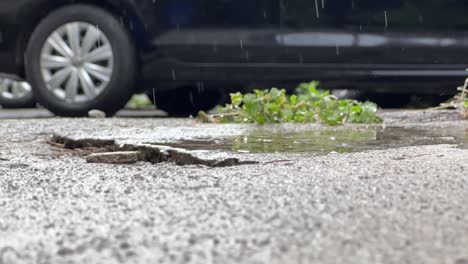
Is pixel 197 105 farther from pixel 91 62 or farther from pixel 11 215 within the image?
pixel 11 215

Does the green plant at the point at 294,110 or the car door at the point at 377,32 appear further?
the car door at the point at 377,32

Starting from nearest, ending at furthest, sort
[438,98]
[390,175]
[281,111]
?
[390,175] → [281,111] → [438,98]

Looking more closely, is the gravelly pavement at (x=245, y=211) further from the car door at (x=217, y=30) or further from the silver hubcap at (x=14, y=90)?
the silver hubcap at (x=14, y=90)

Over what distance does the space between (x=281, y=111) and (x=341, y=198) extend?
7.73ft

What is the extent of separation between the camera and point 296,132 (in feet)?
11.2

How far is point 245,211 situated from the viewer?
5.16 ft

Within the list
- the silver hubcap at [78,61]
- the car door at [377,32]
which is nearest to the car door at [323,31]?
the car door at [377,32]

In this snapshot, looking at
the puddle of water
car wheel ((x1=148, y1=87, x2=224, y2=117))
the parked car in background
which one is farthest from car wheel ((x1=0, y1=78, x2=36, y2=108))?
the puddle of water

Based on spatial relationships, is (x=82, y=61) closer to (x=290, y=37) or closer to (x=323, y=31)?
(x=290, y=37)

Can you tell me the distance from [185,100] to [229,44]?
3.82 feet

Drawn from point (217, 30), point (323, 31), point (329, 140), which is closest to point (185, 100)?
point (217, 30)

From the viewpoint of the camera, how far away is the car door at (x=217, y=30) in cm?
490

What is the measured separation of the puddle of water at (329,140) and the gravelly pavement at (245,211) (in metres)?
0.26

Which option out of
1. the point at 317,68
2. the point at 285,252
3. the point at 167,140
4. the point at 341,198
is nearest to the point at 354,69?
the point at 317,68
